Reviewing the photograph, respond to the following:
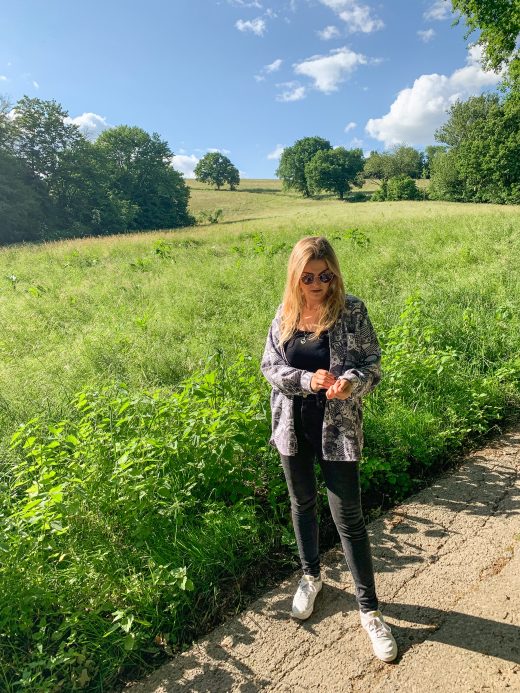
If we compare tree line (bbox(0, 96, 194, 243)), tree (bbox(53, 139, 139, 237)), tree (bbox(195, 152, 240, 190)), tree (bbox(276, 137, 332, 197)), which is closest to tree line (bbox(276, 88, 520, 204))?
tree (bbox(276, 137, 332, 197))

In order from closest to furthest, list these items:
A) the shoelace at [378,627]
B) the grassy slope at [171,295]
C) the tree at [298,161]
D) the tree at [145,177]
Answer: the shoelace at [378,627] → the grassy slope at [171,295] → the tree at [145,177] → the tree at [298,161]

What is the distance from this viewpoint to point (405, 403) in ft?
13.7

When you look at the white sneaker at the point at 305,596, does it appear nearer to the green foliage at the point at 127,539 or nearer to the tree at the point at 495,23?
the green foliage at the point at 127,539

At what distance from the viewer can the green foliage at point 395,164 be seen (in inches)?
3009

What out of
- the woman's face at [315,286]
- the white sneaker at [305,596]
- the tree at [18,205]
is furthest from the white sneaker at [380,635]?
the tree at [18,205]

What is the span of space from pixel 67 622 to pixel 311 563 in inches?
54.9

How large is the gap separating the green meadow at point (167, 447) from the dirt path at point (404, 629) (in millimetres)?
244

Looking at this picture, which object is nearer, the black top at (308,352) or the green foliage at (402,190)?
the black top at (308,352)

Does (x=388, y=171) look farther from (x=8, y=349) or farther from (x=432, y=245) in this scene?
(x=8, y=349)

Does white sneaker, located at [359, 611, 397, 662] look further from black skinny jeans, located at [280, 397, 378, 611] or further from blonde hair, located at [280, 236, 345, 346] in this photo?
blonde hair, located at [280, 236, 345, 346]

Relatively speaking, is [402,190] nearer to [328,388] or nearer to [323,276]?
[323,276]

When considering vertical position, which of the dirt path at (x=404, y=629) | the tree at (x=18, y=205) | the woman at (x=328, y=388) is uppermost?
the tree at (x=18, y=205)

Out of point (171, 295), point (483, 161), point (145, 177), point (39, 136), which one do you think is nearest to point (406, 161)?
point (483, 161)

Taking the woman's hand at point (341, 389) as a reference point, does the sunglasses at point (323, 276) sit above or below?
above
